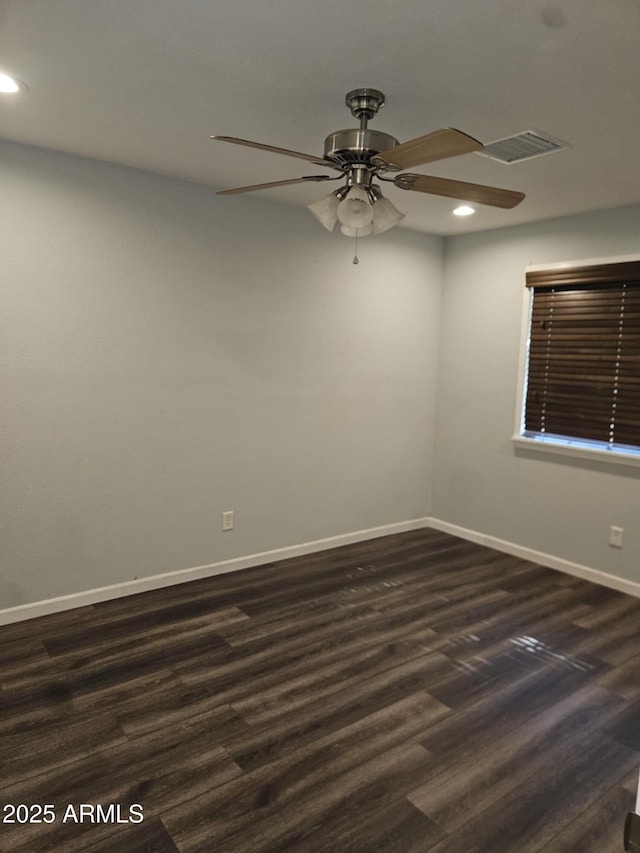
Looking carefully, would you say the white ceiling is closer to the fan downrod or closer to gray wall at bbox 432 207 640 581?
the fan downrod

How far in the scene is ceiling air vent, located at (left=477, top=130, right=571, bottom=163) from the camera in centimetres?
249

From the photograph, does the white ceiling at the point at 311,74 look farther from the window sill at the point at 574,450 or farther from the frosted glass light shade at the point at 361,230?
the window sill at the point at 574,450

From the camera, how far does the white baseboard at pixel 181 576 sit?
10.3 feet

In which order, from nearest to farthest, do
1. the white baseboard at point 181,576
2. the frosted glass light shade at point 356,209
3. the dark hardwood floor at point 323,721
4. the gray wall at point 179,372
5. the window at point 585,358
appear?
1. the dark hardwood floor at point 323,721
2. the frosted glass light shade at point 356,209
3. the gray wall at point 179,372
4. the white baseboard at point 181,576
5. the window at point 585,358

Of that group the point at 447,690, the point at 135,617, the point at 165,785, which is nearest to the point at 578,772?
the point at 447,690

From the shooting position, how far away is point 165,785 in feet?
6.50

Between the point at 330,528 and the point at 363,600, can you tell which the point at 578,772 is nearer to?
the point at 363,600

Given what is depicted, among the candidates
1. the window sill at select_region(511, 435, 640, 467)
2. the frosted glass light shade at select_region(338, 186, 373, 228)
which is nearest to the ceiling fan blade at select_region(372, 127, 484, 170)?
the frosted glass light shade at select_region(338, 186, 373, 228)

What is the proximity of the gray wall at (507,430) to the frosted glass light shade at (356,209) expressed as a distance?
93.8 inches

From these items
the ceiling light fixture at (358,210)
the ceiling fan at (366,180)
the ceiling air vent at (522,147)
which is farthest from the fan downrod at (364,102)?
the ceiling air vent at (522,147)

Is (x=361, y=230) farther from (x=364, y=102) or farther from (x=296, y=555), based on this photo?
(x=296, y=555)

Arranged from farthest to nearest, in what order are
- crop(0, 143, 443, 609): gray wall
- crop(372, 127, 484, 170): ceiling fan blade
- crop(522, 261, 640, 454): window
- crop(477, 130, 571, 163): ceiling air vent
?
1. crop(522, 261, 640, 454): window
2. crop(0, 143, 443, 609): gray wall
3. crop(477, 130, 571, 163): ceiling air vent
4. crop(372, 127, 484, 170): ceiling fan blade

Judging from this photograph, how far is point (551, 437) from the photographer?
4.18m

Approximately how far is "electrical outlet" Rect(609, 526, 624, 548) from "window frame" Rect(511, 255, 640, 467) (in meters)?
0.44
